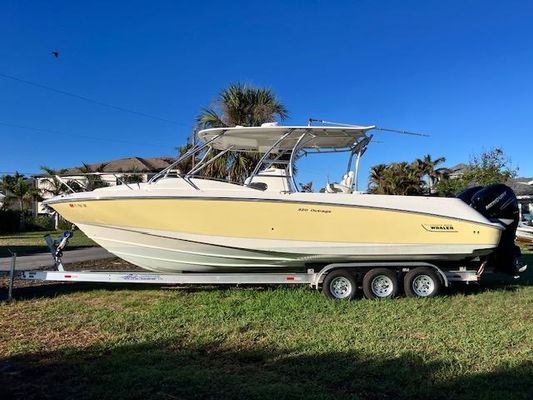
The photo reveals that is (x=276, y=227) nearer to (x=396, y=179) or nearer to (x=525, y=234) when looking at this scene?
(x=525, y=234)

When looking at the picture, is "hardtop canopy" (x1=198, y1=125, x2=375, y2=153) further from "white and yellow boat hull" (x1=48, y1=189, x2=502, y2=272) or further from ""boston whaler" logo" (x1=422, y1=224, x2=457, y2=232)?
""boston whaler" logo" (x1=422, y1=224, x2=457, y2=232)

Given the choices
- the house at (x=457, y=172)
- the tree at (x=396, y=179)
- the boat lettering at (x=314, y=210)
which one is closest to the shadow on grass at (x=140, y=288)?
the boat lettering at (x=314, y=210)

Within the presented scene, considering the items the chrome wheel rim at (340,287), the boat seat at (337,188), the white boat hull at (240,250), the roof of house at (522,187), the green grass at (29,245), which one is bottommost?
the chrome wheel rim at (340,287)

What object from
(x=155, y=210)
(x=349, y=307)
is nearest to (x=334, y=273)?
(x=349, y=307)

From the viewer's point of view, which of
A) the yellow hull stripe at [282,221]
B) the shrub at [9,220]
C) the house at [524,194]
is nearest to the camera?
the yellow hull stripe at [282,221]

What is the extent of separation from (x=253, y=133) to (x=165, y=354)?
15.2ft

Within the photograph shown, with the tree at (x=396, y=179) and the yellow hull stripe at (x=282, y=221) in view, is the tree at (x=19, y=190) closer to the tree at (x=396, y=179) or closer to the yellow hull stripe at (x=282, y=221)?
the tree at (x=396, y=179)

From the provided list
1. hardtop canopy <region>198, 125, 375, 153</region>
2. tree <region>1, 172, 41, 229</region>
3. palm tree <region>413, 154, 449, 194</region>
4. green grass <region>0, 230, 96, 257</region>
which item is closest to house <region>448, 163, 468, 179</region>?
palm tree <region>413, 154, 449, 194</region>

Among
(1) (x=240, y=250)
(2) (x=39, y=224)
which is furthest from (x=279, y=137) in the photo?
(2) (x=39, y=224)

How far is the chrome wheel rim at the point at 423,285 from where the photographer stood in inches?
340

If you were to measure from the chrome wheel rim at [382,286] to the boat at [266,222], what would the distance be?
1.07 ft

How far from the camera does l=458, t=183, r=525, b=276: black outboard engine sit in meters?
9.27

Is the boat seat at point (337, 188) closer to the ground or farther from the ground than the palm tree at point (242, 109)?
closer to the ground

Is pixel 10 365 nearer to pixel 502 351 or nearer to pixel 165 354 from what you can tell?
pixel 165 354
